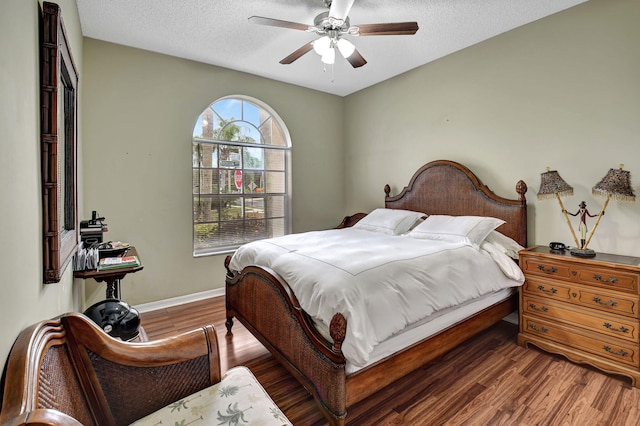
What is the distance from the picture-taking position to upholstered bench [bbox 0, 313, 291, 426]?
0.86 meters

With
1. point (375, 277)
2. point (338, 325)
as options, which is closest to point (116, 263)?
point (338, 325)

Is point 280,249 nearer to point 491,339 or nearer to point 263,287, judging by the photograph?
point 263,287

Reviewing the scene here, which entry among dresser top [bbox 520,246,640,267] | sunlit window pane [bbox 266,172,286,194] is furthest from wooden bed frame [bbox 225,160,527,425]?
sunlit window pane [bbox 266,172,286,194]

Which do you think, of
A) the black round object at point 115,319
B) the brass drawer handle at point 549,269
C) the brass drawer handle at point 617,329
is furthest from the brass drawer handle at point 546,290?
the black round object at point 115,319

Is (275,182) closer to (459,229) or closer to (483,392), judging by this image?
(459,229)

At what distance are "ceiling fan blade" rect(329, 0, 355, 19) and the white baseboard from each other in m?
3.20

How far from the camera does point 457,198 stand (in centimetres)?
341

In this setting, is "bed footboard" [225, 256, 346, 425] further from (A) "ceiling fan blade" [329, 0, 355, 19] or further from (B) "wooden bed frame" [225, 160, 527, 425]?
(A) "ceiling fan blade" [329, 0, 355, 19]

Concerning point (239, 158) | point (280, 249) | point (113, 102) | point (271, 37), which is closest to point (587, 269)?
point (280, 249)

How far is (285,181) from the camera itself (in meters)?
4.45

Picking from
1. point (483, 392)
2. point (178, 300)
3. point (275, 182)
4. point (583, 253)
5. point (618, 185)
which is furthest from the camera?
point (275, 182)

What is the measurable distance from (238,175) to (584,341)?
378 cm

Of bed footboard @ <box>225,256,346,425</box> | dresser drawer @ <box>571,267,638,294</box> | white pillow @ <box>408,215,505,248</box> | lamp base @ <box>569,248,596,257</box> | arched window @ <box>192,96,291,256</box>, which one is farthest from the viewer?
arched window @ <box>192,96,291,256</box>

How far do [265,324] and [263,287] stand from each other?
0.87ft
